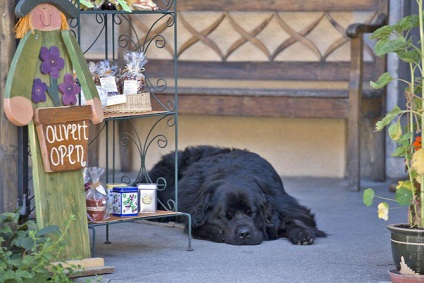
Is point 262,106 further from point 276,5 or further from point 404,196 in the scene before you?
point 404,196

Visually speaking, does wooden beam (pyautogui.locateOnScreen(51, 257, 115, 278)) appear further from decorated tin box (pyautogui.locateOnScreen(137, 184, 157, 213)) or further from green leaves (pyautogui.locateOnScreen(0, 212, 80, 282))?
decorated tin box (pyautogui.locateOnScreen(137, 184, 157, 213))

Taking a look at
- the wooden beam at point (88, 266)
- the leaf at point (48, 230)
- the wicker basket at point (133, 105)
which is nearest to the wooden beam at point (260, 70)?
the wicker basket at point (133, 105)

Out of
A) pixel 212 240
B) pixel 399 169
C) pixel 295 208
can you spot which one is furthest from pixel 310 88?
pixel 212 240

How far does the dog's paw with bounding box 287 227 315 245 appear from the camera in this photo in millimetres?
5434

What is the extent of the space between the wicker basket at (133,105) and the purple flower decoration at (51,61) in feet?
1.71

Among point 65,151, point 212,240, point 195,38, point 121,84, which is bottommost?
point 212,240

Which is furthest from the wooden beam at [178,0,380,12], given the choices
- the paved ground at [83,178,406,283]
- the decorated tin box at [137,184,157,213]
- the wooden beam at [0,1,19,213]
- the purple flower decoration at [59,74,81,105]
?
the wooden beam at [0,1,19,213]

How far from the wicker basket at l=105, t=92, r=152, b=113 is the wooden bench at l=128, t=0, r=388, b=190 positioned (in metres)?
2.41

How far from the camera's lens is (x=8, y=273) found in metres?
4.04

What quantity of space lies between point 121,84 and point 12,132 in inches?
31.7

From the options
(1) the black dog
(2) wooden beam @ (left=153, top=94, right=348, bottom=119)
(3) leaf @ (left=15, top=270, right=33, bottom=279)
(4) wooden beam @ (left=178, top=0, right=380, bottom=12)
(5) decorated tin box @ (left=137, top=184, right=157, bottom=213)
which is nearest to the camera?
(3) leaf @ (left=15, top=270, right=33, bottom=279)

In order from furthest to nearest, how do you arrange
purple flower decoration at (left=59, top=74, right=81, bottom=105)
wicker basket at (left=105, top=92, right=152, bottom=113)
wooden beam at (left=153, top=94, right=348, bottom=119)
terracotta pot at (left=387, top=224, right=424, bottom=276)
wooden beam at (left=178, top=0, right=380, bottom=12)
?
wooden beam at (left=178, top=0, right=380, bottom=12) < wooden beam at (left=153, top=94, right=348, bottom=119) < wicker basket at (left=105, top=92, right=152, bottom=113) < purple flower decoration at (left=59, top=74, right=81, bottom=105) < terracotta pot at (left=387, top=224, right=424, bottom=276)

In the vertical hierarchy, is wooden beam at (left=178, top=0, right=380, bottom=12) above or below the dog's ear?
above

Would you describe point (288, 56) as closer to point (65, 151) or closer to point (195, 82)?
point (195, 82)
